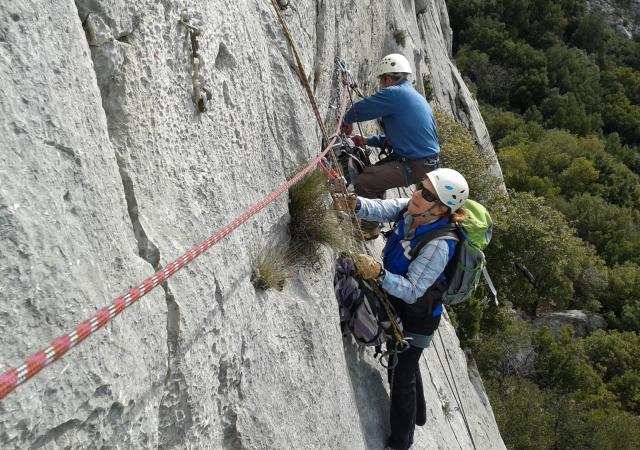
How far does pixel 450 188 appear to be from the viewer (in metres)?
5.00

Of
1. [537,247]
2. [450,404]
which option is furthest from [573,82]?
[450,404]

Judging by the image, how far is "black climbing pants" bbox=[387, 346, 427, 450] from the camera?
5441 mm

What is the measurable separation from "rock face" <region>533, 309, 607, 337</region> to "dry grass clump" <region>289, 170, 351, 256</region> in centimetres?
3391

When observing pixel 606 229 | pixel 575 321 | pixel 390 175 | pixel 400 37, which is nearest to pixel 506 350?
pixel 575 321

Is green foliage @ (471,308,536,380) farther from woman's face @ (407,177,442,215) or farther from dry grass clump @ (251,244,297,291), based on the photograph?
dry grass clump @ (251,244,297,291)

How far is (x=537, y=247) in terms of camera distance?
915 inches

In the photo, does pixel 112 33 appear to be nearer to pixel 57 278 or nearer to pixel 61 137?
pixel 61 137

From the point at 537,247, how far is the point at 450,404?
16464mm

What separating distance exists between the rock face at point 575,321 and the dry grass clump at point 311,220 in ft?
111

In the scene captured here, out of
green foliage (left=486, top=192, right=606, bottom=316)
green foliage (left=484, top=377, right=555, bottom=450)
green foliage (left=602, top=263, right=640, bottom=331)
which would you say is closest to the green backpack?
green foliage (left=486, top=192, right=606, bottom=316)

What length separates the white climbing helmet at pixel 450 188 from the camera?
5004 mm

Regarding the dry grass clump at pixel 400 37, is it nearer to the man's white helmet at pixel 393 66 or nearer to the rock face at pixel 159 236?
the man's white helmet at pixel 393 66

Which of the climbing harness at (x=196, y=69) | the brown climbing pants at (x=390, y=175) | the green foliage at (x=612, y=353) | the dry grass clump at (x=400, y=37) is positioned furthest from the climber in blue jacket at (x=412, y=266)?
the green foliage at (x=612, y=353)

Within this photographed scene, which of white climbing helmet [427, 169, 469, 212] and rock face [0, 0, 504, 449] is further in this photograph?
white climbing helmet [427, 169, 469, 212]
